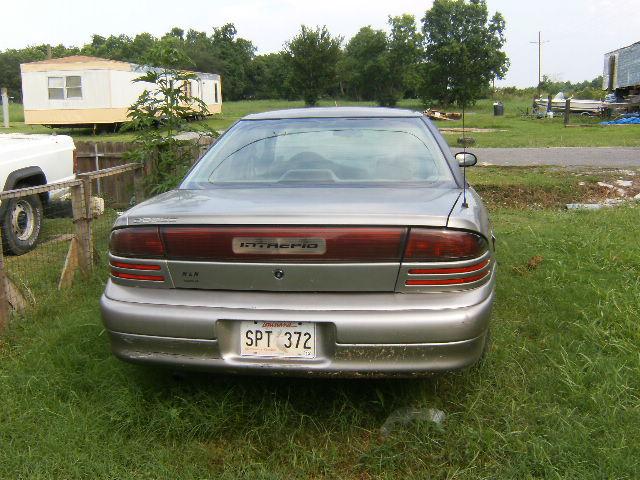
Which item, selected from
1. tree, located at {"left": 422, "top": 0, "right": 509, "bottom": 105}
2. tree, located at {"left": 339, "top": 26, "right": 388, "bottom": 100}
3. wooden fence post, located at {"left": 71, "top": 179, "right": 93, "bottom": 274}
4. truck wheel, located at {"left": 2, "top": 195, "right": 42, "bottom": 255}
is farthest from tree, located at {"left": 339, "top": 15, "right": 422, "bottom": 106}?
wooden fence post, located at {"left": 71, "top": 179, "right": 93, "bottom": 274}

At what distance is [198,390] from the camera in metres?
3.22

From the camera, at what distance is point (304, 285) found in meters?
2.60

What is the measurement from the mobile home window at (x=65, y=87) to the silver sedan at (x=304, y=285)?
27057 mm

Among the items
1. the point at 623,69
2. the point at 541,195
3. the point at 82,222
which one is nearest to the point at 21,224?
the point at 82,222

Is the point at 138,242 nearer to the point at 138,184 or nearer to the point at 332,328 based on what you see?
the point at 332,328

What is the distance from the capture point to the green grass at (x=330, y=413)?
8.58 feet

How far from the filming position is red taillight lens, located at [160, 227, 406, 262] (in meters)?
2.55

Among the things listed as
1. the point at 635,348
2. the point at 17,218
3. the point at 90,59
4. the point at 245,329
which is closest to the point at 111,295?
the point at 245,329

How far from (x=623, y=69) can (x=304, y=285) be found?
4132cm

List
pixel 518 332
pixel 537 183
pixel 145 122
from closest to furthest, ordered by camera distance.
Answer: pixel 518 332 → pixel 145 122 → pixel 537 183

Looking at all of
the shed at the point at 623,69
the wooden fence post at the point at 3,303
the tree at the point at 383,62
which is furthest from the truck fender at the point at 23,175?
the tree at the point at 383,62

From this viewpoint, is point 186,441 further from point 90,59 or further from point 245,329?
point 90,59

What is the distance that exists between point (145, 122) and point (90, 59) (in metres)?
22.7

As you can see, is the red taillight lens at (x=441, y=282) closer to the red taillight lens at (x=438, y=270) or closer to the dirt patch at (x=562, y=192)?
the red taillight lens at (x=438, y=270)
